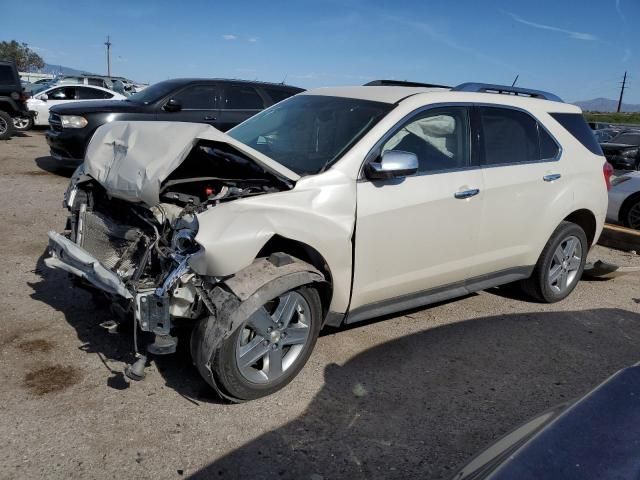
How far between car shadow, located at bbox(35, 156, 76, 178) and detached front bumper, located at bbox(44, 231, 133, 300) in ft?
23.9

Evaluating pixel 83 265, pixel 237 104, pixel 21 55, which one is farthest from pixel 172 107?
pixel 21 55

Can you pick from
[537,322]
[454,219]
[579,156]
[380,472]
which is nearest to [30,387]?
[380,472]

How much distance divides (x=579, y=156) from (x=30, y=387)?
468cm

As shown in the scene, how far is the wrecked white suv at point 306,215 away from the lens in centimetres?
308

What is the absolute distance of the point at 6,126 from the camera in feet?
46.8

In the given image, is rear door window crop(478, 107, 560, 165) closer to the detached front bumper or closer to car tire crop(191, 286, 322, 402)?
car tire crop(191, 286, 322, 402)

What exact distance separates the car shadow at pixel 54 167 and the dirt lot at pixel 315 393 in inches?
222

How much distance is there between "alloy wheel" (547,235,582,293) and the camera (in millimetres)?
5125

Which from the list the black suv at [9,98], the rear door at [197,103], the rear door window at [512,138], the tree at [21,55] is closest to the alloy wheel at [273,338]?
the rear door window at [512,138]

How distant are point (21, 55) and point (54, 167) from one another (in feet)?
233

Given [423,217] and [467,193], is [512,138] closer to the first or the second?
[467,193]

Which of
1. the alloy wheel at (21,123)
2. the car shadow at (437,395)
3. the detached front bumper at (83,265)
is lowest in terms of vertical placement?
the car shadow at (437,395)

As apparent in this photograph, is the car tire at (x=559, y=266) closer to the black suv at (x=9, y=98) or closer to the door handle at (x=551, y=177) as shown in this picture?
the door handle at (x=551, y=177)

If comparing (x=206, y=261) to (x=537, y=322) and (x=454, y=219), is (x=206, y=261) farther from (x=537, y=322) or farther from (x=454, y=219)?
(x=537, y=322)
